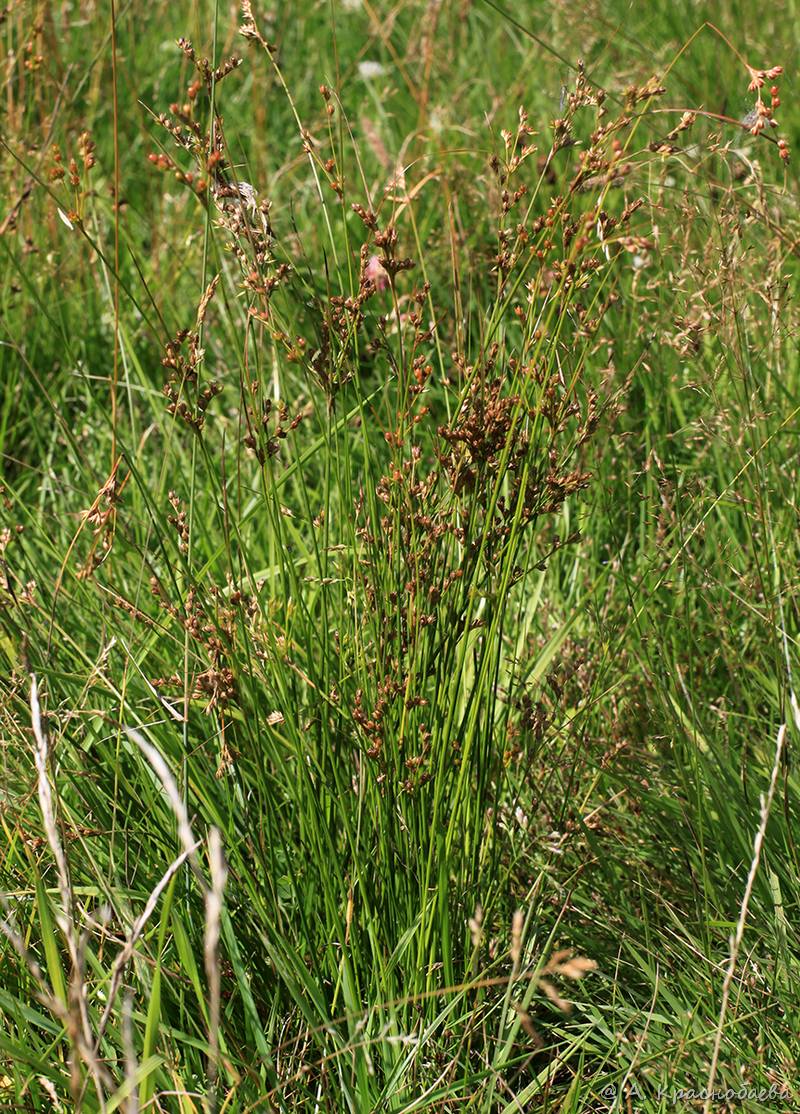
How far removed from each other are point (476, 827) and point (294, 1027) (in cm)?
34

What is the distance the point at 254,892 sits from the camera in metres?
1.47

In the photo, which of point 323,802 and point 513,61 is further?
point 513,61

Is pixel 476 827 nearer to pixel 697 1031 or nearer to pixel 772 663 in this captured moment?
pixel 697 1031

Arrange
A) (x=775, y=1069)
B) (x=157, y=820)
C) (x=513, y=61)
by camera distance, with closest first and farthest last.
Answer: (x=775, y=1069), (x=157, y=820), (x=513, y=61)

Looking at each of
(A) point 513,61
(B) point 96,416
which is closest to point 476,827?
(B) point 96,416

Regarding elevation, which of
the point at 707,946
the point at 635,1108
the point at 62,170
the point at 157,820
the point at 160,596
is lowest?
the point at 635,1108

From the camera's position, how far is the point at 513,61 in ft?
13.1

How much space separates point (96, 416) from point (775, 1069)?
6.67 ft

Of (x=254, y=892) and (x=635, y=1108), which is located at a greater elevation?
(x=254, y=892)

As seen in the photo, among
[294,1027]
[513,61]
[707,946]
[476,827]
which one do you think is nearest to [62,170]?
[476,827]

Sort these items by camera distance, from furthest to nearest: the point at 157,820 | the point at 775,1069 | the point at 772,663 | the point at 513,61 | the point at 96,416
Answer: the point at 513,61 < the point at 96,416 < the point at 772,663 < the point at 157,820 < the point at 775,1069

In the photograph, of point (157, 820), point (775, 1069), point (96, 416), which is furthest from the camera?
point (96, 416)

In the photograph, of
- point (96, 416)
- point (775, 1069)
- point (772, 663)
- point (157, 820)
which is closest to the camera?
point (775, 1069)

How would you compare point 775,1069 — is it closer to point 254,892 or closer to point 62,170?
point 254,892
